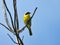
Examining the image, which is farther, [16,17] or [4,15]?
[4,15]

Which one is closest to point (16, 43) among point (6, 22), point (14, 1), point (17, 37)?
point (17, 37)

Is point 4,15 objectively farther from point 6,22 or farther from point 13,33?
point 13,33

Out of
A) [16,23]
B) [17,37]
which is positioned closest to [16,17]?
[16,23]

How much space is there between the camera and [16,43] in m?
4.73

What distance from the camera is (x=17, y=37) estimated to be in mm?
4645

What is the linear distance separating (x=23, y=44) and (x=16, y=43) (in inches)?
7.4

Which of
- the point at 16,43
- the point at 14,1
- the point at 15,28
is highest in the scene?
the point at 14,1

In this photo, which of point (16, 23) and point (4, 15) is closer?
point (16, 23)

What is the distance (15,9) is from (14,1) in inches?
6.8

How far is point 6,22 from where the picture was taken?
191 inches

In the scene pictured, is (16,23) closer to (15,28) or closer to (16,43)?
(15,28)

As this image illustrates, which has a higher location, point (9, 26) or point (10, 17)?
point (10, 17)

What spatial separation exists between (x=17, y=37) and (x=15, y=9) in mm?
585

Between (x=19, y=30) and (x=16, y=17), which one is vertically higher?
(x=16, y=17)
